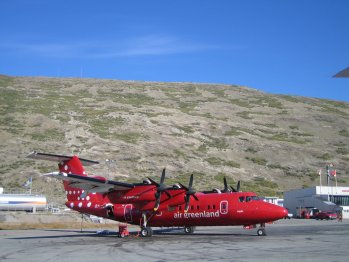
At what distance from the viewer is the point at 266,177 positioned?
8869 cm

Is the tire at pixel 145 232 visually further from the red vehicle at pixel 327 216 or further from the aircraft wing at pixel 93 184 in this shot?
the red vehicle at pixel 327 216

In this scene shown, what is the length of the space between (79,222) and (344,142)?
82.2 meters

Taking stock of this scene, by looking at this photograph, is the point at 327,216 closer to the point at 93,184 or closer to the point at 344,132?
the point at 93,184

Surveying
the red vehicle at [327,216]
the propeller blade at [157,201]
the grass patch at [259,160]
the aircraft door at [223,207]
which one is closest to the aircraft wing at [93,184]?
the propeller blade at [157,201]

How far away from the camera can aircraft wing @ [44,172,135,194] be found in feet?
103

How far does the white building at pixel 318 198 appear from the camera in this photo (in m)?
80.8

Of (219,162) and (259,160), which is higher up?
(259,160)

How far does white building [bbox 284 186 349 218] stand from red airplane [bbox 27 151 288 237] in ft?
163

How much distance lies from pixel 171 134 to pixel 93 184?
231 ft

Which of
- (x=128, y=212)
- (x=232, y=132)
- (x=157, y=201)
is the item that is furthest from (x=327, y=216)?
(x=157, y=201)

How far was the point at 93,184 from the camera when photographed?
3281 centimetres

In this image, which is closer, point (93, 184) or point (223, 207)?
point (223, 207)

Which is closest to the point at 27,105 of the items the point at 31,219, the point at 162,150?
the point at 162,150

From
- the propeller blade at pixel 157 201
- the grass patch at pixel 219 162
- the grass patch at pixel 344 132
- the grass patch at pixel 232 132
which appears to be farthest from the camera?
the grass patch at pixel 344 132
